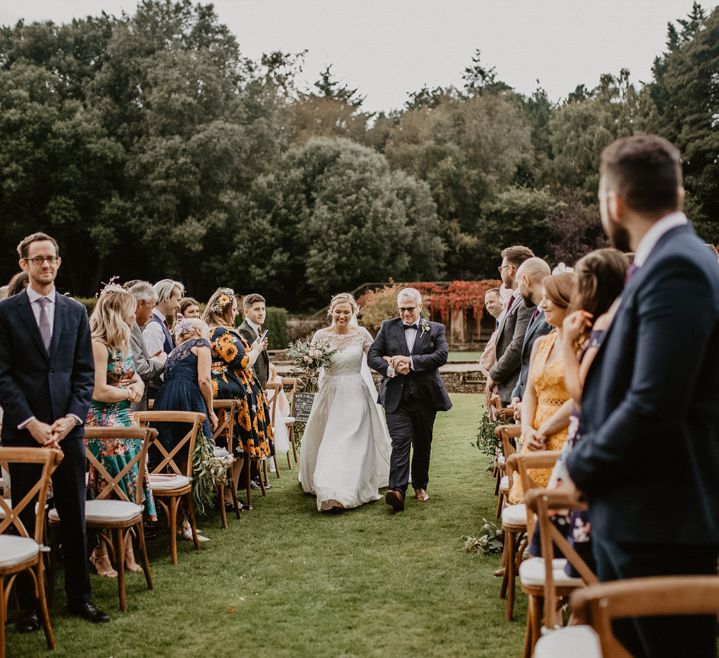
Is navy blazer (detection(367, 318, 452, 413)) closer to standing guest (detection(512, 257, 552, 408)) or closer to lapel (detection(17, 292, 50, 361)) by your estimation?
standing guest (detection(512, 257, 552, 408))

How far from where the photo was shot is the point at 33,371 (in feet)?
14.0

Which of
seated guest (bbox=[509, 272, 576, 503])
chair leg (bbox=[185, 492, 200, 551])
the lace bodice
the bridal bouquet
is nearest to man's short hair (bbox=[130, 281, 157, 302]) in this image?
the bridal bouquet

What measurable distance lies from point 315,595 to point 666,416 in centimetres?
352

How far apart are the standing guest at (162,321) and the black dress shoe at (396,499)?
97.3 inches

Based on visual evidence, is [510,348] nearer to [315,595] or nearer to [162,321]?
[315,595]

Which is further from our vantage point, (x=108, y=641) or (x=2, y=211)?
(x=2, y=211)

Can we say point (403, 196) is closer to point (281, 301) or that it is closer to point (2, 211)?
point (281, 301)

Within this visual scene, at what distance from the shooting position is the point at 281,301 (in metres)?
30.1

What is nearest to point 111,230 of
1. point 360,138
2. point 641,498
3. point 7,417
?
point 360,138

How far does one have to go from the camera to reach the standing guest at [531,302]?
16.9ft

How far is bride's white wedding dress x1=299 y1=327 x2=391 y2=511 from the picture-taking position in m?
7.31

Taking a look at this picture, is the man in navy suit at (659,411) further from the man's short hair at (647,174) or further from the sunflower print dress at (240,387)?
the sunflower print dress at (240,387)

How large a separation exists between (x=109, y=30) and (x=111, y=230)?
8.22m

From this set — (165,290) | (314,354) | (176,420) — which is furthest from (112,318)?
(314,354)
